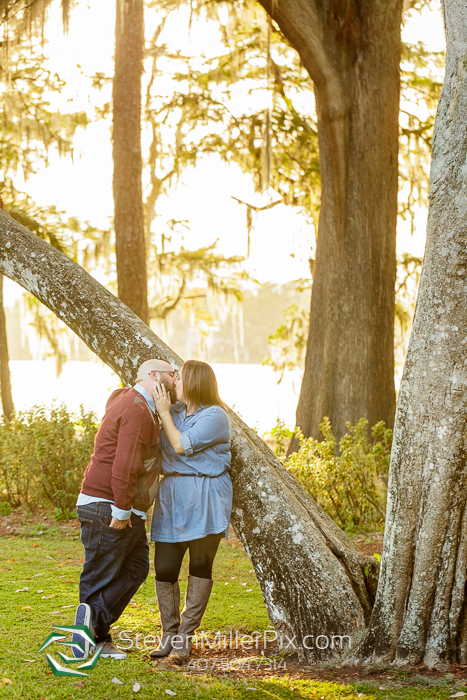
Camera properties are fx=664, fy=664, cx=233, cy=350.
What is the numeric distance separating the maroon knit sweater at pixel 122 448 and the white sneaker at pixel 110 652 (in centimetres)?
96

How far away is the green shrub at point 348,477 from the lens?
7.76 m

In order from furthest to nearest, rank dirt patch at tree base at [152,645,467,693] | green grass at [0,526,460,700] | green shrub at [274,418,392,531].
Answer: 1. green shrub at [274,418,392,531]
2. dirt patch at tree base at [152,645,467,693]
3. green grass at [0,526,460,700]

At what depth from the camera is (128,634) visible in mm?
4633

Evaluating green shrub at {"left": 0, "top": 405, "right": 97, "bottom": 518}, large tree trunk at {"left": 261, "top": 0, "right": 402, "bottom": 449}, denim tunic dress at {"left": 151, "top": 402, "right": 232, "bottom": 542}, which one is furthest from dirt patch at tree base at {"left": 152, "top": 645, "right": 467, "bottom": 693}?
large tree trunk at {"left": 261, "top": 0, "right": 402, "bottom": 449}

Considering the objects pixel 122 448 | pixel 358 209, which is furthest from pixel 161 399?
pixel 358 209

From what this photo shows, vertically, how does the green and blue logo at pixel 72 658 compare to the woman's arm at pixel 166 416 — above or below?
below

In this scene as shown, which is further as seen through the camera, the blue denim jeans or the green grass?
the blue denim jeans

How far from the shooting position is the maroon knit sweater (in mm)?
3846

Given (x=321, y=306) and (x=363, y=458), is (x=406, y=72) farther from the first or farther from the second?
(x=363, y=458)

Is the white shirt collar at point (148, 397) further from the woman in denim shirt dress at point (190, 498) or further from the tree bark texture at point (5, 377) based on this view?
the tree bark texture at point (5, 377)

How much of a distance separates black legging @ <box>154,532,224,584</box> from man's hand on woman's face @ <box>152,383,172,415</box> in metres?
0.84

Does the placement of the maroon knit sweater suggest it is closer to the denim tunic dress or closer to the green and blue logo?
the denim tunic dress

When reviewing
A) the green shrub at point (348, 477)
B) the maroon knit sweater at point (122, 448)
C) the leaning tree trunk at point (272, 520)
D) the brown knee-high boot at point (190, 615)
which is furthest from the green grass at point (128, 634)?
the green shrub at point (348, 477)

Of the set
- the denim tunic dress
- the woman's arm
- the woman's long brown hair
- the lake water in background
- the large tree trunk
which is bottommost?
the lake water in background
